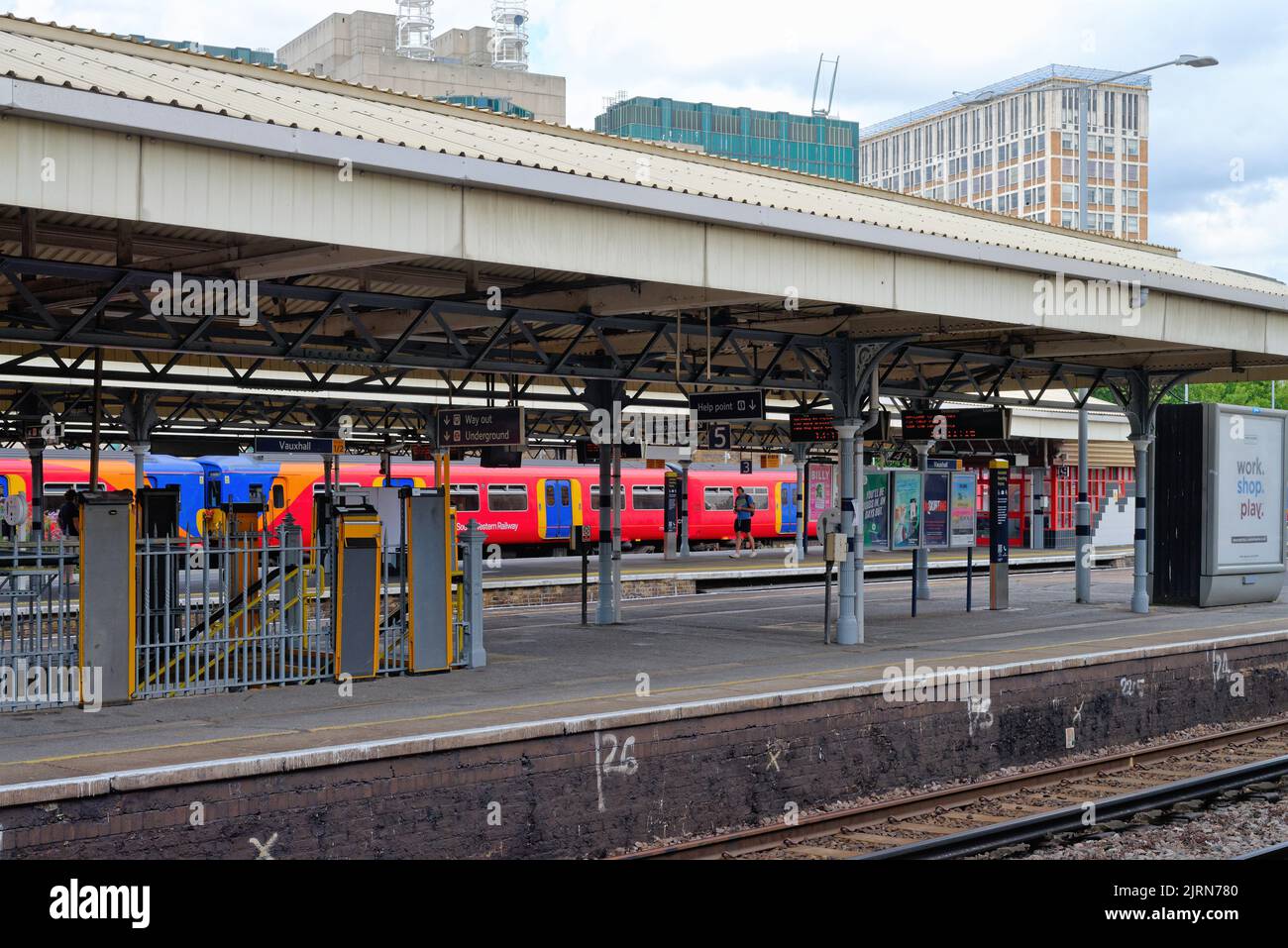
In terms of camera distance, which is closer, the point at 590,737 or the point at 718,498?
the point at 590,737

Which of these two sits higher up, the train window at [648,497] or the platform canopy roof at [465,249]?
the platform canopy roof at [465,249]

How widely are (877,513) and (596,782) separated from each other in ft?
36.6

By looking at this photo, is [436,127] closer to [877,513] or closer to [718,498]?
[877,513]

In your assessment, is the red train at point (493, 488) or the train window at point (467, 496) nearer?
the red train at point (493, 488)

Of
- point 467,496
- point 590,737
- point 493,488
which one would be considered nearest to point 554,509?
point 493,488

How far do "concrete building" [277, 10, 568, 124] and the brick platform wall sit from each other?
96.2 m

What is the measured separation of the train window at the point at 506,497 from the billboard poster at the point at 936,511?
20.2 m

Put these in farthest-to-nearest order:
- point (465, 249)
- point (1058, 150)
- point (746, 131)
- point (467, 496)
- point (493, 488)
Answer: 1. point (746, 131)
2. point (1058, 150)
3. point (493, 488)
4. point (467, 496)
5. point (465, 249)

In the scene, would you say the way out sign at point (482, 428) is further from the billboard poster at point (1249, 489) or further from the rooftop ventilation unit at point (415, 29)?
the rooftop ventilation unit at point (415, 29)

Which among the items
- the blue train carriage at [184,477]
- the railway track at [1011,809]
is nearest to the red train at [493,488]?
the blue train carriage at [184,477]

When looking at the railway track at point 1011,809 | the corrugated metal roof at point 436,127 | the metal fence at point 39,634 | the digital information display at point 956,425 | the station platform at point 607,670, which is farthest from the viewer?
the digital information display at point 956,425

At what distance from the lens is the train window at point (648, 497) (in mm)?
44875

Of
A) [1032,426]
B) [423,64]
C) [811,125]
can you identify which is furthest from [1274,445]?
[811,125]

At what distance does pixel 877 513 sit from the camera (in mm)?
20734
